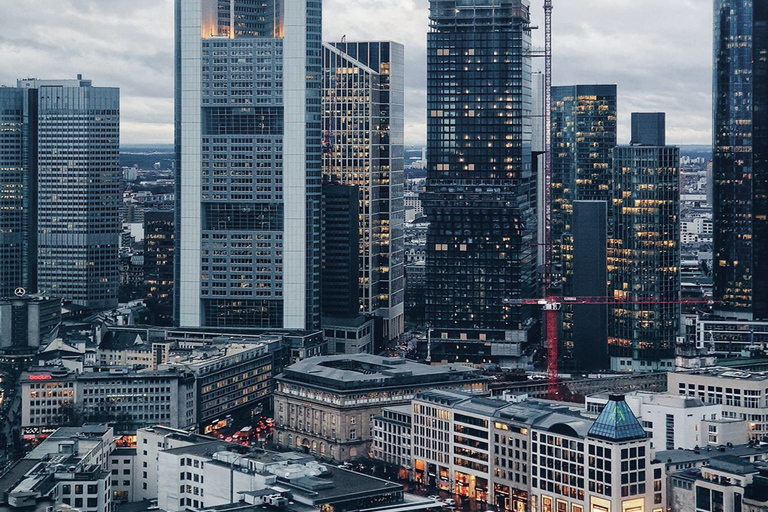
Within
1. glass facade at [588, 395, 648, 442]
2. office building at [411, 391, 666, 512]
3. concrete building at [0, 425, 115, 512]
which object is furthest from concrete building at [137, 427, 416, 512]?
glass facade at [588, 395, 648, 442]

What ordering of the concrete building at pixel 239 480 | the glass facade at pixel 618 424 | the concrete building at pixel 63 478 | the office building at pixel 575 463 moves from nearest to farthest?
the concrete building at pixel 63 478 < the concrete building at pixel 239 480 < the office building at pixel 575 463 < the glass facade at pixel 618 424

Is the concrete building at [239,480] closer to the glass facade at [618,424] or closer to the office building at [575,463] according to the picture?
the office building at [575,463]

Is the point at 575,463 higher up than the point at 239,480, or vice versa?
the point at 575,463

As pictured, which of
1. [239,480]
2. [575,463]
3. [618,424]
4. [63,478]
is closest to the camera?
[63,478]

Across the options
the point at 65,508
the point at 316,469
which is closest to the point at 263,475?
the point at 316,469

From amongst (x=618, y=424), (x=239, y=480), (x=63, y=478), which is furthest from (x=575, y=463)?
(x=63, y=478)

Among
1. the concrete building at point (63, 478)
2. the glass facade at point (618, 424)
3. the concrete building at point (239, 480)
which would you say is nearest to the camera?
the concrete building at point (63, 478)

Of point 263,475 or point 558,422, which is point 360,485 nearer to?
point 263,475

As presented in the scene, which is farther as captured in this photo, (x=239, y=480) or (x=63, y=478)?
(x=239, y=480)

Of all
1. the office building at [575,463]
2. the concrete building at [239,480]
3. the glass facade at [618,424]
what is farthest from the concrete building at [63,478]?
the glass facade at [618,424]

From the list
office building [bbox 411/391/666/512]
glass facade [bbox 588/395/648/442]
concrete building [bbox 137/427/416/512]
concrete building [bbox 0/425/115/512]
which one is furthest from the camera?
glass facade [bbox 588/395/648/442]

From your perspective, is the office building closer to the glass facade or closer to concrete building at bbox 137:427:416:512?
the glass facade

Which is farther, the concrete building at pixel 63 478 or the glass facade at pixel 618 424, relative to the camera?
the glass facade at pixel 618 424

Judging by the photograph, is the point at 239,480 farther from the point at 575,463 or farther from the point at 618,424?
the point at 618,424
